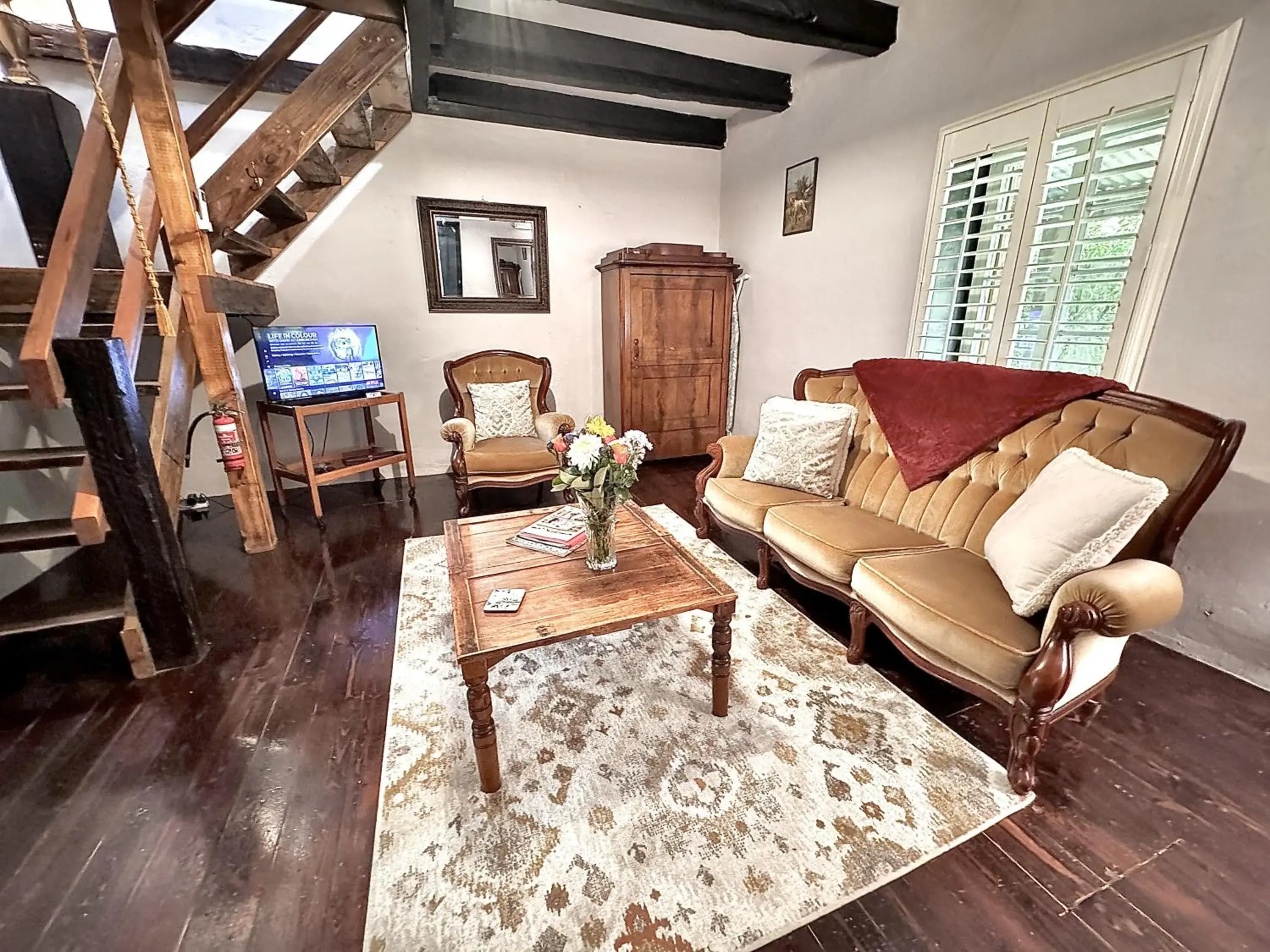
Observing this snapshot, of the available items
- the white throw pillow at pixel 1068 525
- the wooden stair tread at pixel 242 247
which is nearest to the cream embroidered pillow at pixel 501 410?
the wooden stair tread at pixel 242 247

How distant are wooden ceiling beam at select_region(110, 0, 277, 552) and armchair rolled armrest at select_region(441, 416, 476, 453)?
1.01 m

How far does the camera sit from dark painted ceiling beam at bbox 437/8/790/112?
2.73m

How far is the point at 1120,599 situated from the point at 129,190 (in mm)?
3482

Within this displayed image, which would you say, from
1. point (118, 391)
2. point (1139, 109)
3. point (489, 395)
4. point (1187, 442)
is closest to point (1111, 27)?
point (1139, 109)

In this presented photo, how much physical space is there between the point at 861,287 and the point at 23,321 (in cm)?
428

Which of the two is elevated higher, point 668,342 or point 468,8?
point 468,8

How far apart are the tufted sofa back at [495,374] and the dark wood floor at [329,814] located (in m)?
1.99

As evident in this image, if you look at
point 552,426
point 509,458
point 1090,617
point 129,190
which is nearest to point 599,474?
point 1090,617

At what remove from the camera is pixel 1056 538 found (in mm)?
1458

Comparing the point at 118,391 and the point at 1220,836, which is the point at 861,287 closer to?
the point at 1220,836

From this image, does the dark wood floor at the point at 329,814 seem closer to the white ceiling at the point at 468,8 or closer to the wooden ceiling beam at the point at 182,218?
the wooden ceiling beam at the point at 182,218

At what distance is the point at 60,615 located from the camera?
5.82 feet

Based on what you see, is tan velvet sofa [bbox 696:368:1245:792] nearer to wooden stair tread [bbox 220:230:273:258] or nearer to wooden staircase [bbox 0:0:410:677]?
wooden staircase [bbox 0:0:410:677]

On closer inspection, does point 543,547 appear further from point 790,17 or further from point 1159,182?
point 790,17
